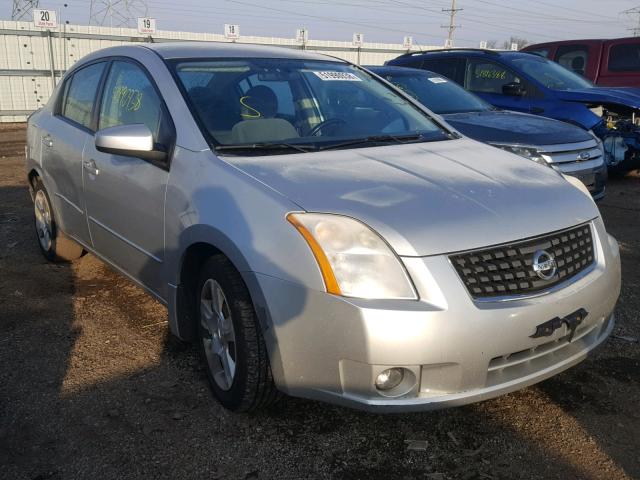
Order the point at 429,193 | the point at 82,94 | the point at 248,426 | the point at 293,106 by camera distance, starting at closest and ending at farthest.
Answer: the point at 429,193, the point at 248,426, the point at 293,106, the point at 82,94

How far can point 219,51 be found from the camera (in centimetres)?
368

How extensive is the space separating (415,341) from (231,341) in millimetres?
938

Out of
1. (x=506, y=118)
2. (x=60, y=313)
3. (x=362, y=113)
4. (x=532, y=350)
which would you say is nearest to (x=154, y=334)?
(x=60, y=313)

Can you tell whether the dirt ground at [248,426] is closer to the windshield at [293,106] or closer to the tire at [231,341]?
the tire at [231,341]

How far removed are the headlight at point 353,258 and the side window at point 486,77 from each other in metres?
6.66

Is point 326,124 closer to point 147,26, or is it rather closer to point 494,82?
point 494,82

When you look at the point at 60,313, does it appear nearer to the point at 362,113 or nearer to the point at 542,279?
the point at 362,113

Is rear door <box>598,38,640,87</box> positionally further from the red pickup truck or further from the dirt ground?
the dirt ground

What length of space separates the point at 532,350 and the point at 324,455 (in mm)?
933

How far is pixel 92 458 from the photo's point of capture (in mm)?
2553

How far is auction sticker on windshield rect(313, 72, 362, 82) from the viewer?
385 cm

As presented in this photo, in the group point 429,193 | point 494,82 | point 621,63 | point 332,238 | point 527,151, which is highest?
point 621,63

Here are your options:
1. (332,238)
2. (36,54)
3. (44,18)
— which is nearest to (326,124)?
(332,238)

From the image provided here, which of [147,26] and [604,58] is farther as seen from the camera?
[147,26]
